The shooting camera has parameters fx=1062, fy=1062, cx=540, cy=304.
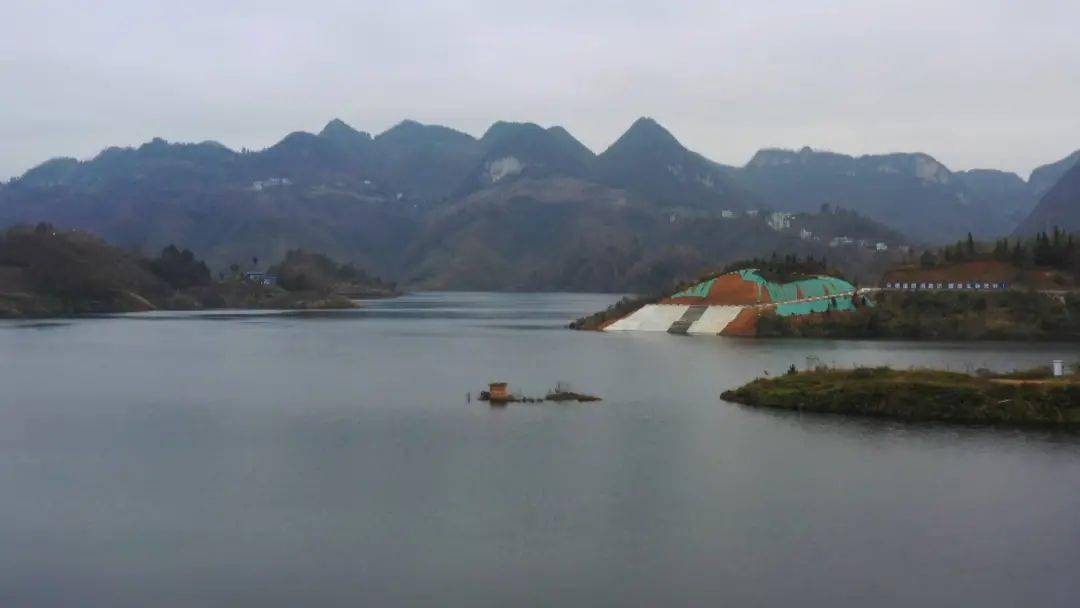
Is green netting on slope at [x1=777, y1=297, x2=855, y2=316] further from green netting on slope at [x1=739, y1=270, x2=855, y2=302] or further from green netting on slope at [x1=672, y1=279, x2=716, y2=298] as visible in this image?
green netting on slope at [x1=672, y1=279, x2=716, y2=298]

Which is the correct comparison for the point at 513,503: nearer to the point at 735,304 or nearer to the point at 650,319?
the point at 735,304

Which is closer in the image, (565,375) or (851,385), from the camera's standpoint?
(851,385)

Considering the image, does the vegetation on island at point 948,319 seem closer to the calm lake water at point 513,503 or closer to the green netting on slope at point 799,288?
the green netting on slope at point 799,288

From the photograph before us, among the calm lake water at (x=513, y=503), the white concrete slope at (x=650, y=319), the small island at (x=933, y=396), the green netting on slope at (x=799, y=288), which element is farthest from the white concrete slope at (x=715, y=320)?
the small island at (x=933, y=396)

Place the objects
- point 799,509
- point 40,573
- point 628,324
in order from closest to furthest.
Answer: point 40,573 → point 799,509 → point 628,324

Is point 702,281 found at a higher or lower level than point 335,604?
higher

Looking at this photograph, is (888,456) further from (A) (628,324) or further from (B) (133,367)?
(A) (628,324)

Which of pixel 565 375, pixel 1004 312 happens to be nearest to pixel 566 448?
pixel 565 375

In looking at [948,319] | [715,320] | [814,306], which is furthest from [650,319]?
[948,319]
